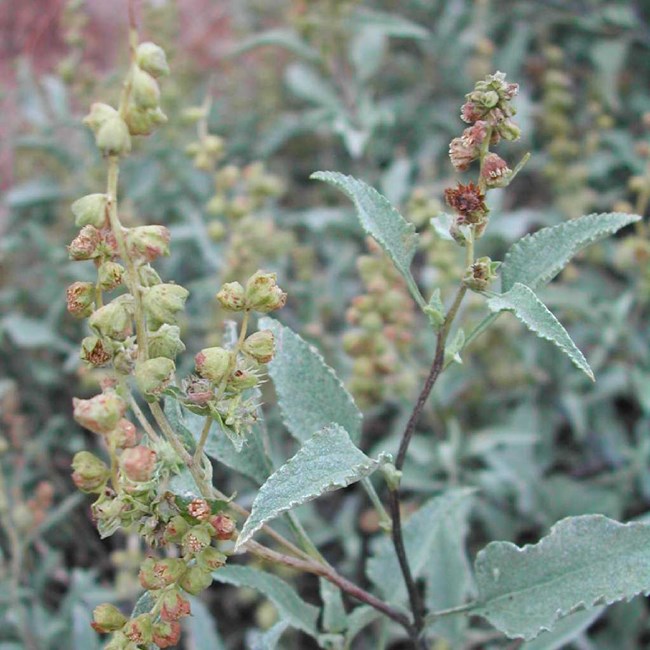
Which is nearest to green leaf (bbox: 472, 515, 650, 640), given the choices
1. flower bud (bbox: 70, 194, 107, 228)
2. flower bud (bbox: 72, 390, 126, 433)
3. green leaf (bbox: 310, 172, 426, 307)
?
green leaf (bbox: 310, 172, 426, 307)

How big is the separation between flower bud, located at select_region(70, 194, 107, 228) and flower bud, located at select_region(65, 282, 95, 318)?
0.08 metres

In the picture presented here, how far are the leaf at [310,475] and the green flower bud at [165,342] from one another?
20 cm

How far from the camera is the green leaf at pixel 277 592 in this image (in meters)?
1.33

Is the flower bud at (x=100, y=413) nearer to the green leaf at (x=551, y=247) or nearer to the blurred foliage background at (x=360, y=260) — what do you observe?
the green leaf at (x=551, y=247)

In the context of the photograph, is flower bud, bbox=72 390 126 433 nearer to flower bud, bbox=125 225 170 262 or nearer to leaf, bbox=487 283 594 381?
flower bud, bbox=125 225 170 262

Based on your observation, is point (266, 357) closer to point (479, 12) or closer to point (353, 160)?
point (353, 160)

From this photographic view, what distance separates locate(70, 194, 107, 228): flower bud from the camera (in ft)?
3.34

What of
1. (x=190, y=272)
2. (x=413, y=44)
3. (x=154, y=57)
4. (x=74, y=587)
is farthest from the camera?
(x=413, y=44)

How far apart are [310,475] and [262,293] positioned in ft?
0.78

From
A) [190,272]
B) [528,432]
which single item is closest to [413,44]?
[190,272]

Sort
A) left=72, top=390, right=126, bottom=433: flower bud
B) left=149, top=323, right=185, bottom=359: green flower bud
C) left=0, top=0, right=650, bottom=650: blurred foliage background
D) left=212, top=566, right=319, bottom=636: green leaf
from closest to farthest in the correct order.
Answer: left=72, top=390, right=126, bottom=433: flower bud
left=149, top=323, right=185, bottom=359: green flower bud
left=212, top=566, right=319, bottom=636: green leaf
left=0, top=0, right=650, bottom=650: blurred foliage background

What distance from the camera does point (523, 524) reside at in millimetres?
2348

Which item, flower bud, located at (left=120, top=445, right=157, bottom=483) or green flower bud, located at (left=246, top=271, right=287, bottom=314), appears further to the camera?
green flower bud, located at (left=246, top=271, right=287, bottom=314)

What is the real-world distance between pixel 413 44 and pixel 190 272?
1.40m
